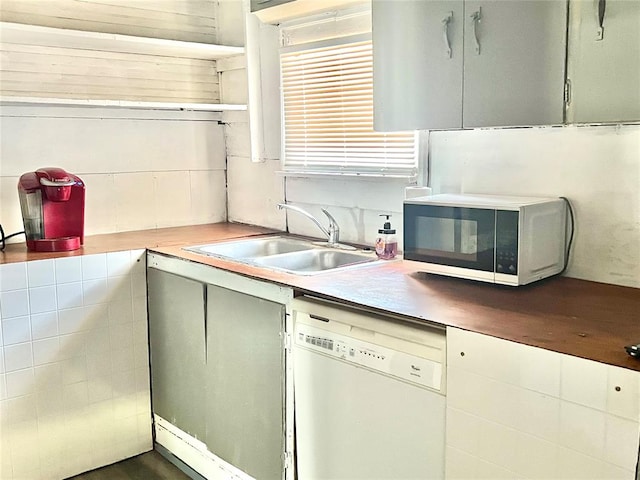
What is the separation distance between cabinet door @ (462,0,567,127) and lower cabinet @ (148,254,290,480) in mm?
920

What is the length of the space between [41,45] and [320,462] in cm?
235

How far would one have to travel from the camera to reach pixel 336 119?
9.88 feet

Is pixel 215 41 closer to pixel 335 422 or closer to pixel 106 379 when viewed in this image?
pixel 106 379

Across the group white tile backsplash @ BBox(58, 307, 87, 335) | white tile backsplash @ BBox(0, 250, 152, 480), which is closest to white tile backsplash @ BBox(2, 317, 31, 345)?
white tile backsplash @ BBox(0, 250, 152, 480)

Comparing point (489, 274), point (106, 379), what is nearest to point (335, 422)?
point (489, 274)

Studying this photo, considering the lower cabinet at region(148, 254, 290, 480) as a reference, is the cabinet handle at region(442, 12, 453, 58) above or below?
above

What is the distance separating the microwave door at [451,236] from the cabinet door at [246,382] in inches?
21.3

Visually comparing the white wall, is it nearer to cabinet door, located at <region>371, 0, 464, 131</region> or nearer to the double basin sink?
the double basin sink

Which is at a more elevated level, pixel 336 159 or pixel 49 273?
pixel 336 159

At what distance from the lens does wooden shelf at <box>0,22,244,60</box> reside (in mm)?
2854

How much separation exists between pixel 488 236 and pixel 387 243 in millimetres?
611

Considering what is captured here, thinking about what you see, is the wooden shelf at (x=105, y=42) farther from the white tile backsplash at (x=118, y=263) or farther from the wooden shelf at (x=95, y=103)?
the white tile backsplash at (x=118, y=263)

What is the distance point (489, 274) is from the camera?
6.77ft

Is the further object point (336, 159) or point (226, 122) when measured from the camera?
point (226, 122)
